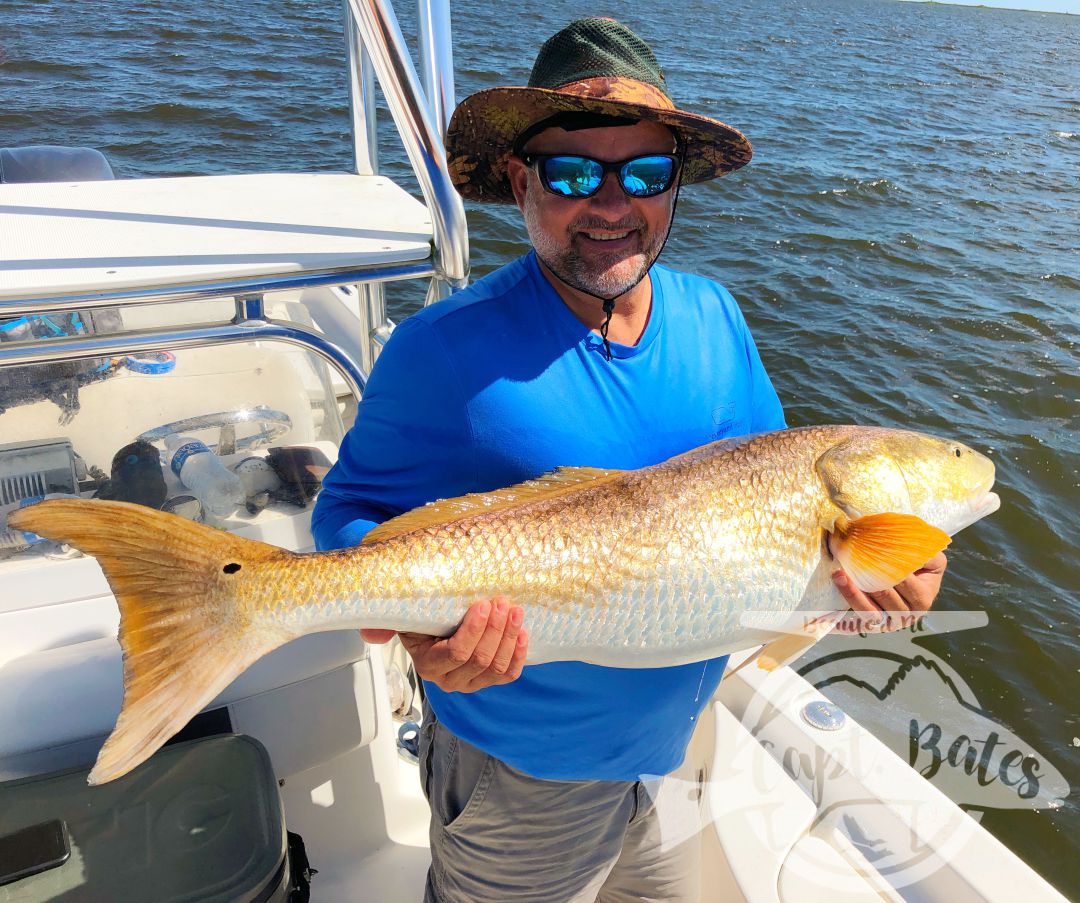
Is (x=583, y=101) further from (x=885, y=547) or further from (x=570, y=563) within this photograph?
(x=885, y=547)

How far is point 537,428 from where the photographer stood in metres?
1.90

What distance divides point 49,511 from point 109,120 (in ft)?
53.0

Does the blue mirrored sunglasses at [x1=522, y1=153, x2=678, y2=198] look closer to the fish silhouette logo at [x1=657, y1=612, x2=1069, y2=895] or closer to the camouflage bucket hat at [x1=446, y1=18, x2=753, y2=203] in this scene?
the camouflage bucket hat at [x1=446, y1=18, x2=753, y2=203]

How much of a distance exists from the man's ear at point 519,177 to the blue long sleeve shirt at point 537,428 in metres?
0.21

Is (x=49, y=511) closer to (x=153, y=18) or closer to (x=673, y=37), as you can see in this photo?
(x=153, y=18)

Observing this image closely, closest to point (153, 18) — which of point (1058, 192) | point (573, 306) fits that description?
point (1058, 192)

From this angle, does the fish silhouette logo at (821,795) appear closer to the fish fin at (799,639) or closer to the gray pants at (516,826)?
the gray pants at (516,826)

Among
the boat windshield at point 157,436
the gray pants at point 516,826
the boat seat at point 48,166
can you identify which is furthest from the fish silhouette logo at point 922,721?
the boat seat at point 48,166

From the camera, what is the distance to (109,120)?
14.8 meters

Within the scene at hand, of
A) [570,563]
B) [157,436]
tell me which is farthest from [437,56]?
[157,436]

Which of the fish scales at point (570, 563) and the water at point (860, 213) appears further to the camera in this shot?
the water at point (860, 213)

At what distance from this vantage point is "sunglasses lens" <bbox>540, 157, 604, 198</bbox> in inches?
77.4

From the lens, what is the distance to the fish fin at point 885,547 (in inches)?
74.4

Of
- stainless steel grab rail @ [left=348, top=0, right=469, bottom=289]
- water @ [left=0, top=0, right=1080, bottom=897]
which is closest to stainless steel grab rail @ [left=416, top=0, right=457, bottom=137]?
stainless steel grab rail @ [left=348, top=0, right=469, bottom=289]
